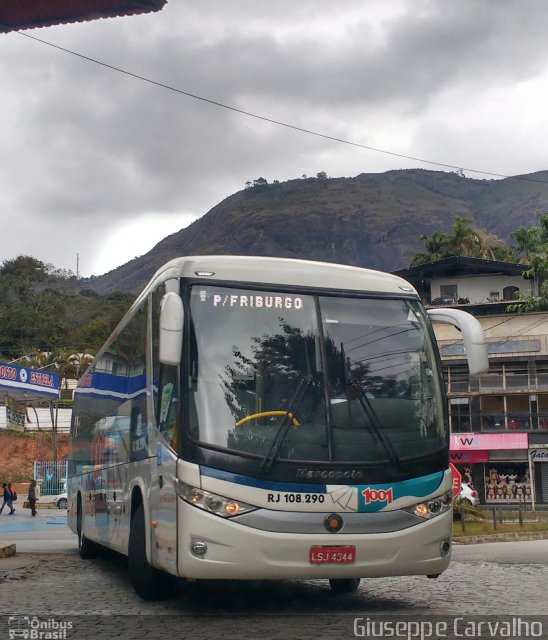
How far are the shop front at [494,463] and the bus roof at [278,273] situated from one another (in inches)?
1552

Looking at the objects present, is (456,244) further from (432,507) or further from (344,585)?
(432,507)

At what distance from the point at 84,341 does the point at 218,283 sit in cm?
8460

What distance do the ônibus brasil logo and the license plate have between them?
44cm

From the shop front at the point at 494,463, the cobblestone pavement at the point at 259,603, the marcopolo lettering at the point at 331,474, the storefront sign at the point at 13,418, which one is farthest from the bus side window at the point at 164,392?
the shop front at the point at 494,463

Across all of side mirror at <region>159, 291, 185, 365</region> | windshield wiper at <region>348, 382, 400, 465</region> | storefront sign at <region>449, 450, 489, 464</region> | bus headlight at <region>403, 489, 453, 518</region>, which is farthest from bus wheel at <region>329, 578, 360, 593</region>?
storefront sign at <region>449, 450, 489, 464</region>

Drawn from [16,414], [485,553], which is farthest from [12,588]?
[16,414]

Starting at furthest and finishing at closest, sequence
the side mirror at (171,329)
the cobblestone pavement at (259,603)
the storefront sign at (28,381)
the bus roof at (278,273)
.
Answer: the storefront sign at (28,381) < the bus roof at (278,273) < the side mirror at (171,329) < the cobblestone pavement at (259,603)

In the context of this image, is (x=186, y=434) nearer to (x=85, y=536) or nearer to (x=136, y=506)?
(x=136, y=506)

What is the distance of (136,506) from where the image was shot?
32.5 ft

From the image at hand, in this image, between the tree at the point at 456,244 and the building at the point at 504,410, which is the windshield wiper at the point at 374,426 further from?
the tree at the point at 456,244

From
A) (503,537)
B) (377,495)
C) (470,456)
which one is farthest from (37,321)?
(377,495)

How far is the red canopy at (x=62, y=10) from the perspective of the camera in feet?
49.0

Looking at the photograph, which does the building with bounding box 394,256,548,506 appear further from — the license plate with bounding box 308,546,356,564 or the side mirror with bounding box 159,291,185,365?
the side mirror with bounding box 159,291,185,365

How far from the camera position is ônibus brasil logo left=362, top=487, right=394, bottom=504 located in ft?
26.8
